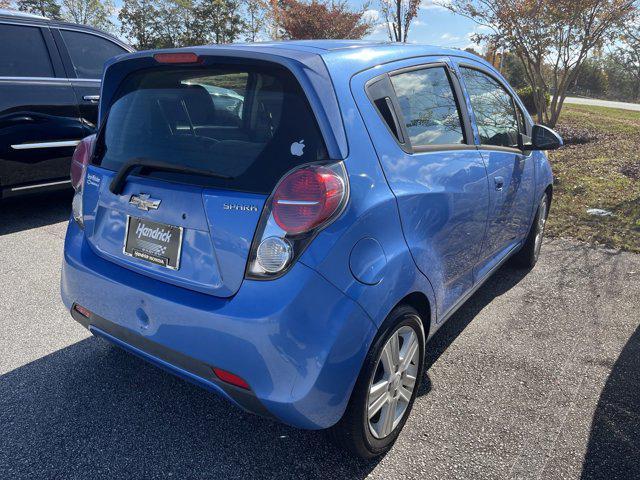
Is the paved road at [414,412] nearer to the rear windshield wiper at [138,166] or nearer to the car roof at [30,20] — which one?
the rear windshield wiper at [138,166]

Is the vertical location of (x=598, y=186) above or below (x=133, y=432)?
above

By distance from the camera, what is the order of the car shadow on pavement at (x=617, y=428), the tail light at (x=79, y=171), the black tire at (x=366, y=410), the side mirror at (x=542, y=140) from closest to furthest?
the black tire at (x=366, y=410), the car shadow on pavement at (x=617, y=428), the tail light at (x=79, y=171), the side mirror at (x=542, y=140)

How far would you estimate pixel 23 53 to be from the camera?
17.2 feet

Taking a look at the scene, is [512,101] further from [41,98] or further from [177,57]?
[41,98]

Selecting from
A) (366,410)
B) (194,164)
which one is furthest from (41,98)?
(366,410)

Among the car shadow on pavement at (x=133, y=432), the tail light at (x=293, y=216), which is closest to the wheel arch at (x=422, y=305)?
the car shadow on pavement at (x=133, y=432)

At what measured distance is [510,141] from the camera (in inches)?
137

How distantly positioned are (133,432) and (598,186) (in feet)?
22.4

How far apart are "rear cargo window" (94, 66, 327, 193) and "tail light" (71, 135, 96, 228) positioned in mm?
150

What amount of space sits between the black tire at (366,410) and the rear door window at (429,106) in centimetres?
79

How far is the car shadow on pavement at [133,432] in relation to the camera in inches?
86.7

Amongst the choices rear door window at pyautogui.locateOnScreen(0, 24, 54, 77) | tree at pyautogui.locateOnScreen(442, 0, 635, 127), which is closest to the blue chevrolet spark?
rear door window at pyautogui.locateOnScreen(0, 24, 54, 77)

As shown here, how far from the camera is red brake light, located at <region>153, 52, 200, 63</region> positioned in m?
2.15

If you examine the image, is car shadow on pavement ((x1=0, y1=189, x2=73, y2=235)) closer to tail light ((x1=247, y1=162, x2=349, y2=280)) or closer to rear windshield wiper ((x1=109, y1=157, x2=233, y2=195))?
rear windshield wiper ((x1=109, y1=157, x2=233, y2=195))
